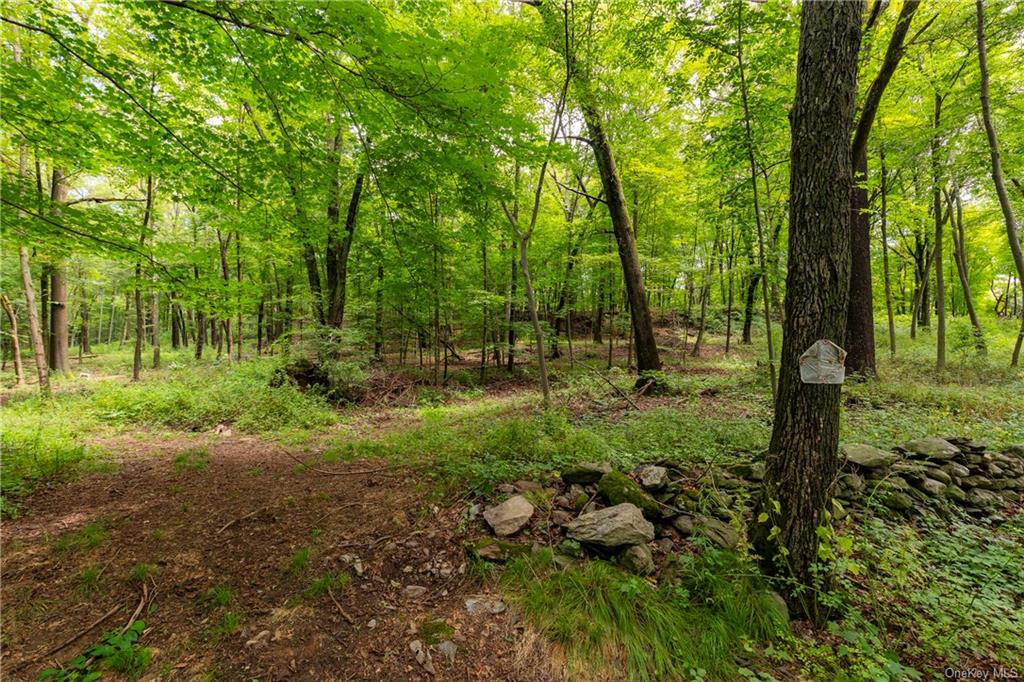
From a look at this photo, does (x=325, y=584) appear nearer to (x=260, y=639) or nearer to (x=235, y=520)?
(x=260, y=639)

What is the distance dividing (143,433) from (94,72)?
601 cm

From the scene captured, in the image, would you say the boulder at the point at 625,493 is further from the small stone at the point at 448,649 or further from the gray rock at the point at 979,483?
the gray rock at the point at 979,483

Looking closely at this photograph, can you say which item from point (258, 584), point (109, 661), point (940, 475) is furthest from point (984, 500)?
point (109, 661)

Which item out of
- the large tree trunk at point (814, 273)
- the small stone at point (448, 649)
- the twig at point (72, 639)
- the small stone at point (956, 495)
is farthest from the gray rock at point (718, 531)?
the twig at point (72, 639)

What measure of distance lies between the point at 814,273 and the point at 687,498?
2315 mm

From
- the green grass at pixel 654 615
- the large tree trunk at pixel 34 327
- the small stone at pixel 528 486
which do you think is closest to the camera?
the green grass at pixel 654 615

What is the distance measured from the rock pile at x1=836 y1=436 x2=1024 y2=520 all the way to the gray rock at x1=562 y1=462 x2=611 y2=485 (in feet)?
7.27

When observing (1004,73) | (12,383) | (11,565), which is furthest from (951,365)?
(12,383)

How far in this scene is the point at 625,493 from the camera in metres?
3.67

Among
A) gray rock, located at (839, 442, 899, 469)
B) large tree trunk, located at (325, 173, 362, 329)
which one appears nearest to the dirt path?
gray rock, located at (839, 442, 899, 469)

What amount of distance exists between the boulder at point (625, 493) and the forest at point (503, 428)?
34 millimetres

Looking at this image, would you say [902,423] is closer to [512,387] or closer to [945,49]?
[945,49]

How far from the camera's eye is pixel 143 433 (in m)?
7.11

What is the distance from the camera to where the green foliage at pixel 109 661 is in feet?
7.32
